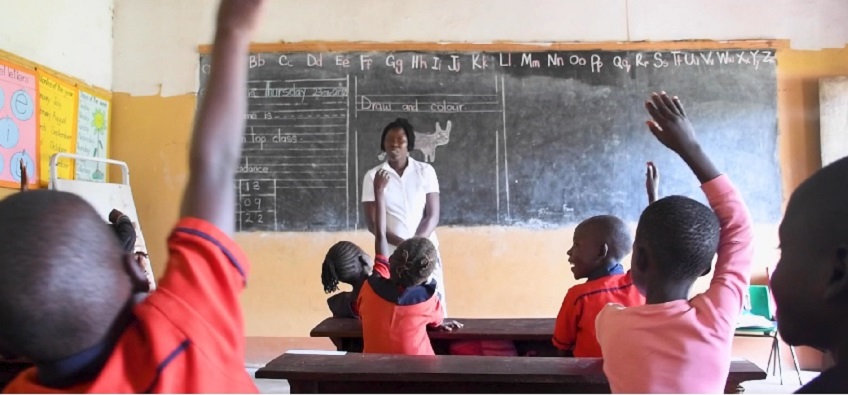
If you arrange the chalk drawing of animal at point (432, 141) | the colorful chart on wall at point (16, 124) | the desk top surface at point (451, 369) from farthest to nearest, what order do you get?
the chalk drawing of animal at point (432, 141), the colorful chart on wall at point (16, 124), the desk top surface at point (451, 369)

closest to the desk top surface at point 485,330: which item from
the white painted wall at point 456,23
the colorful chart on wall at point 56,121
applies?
the colorful chart on wall at point 56,121

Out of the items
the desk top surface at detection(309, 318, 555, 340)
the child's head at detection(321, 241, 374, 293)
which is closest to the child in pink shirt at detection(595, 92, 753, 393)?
the desk top surface at detection(309, 318, 555, 340)

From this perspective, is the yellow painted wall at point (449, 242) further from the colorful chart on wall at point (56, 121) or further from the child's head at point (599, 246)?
the child's head at point (599, 246)

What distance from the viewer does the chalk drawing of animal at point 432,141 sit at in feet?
14.6

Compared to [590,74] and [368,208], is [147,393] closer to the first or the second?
[368,208]

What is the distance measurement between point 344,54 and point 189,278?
4.05 m

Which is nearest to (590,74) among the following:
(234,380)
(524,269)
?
(524,269)

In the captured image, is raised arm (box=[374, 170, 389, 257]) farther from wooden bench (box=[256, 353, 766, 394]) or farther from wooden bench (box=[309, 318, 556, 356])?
wooden bench (box=[256, 353, 766, 394])

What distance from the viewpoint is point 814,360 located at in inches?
167

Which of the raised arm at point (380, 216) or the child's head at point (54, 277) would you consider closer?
the child's head at point (54, 277)

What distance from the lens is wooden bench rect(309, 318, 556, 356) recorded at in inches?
93.7

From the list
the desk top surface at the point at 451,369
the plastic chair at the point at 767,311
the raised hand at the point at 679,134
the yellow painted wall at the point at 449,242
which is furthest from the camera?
the yellow painted wall at the point at 449,242

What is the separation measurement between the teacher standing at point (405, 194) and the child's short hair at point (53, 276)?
2.71m

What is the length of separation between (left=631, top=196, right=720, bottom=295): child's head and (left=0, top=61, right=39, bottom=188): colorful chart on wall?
3.53m
